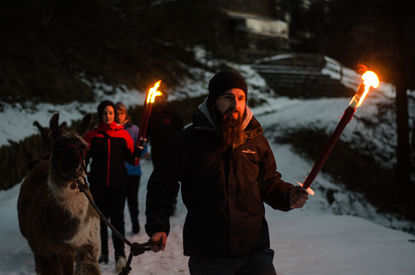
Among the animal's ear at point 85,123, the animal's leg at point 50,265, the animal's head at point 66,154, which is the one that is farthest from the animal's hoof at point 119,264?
the animal's ear at point 85,123

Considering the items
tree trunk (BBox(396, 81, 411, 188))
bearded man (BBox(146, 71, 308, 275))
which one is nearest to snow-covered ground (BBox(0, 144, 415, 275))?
bearded man (BBox(146, 71, 308, 275))

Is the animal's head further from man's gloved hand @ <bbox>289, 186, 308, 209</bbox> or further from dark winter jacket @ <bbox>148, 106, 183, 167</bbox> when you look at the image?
dark winter jacket @ <bbox>148, 106, 183, 167</bbox>

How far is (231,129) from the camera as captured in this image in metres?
2.70

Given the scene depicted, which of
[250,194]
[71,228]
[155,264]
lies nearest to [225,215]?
[250,194]

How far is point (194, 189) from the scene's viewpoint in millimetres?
2746

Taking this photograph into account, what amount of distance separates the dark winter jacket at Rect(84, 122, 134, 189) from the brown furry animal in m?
1.22

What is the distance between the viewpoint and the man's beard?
2691 mm

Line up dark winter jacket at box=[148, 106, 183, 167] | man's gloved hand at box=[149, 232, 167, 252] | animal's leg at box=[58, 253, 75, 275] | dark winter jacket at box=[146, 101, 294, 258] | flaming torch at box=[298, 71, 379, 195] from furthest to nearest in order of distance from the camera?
dark winter jacket at box=[148, 106, 183, 167] < animal's leg at box=[58, 253, 75, 275] < dark winter jacket at box=[146, 101, 294, 258] < man's gloved hand at box=[149, 232, 167, 252] < flaming torch at box=[298, 71, 379, 195]

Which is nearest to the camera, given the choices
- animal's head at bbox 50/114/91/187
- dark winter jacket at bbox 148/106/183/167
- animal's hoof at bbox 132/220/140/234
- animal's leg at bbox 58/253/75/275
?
animal's head at bbox 50/114/91/187

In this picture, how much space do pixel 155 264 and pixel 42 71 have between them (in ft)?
37.7

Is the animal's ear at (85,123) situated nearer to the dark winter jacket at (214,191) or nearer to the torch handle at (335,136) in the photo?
the dark winter jacket at (214,191)

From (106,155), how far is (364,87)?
4184mm

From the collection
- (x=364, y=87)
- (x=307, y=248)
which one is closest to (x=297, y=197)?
(x=364, y=87)

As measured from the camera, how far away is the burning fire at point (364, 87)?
2182 mm
